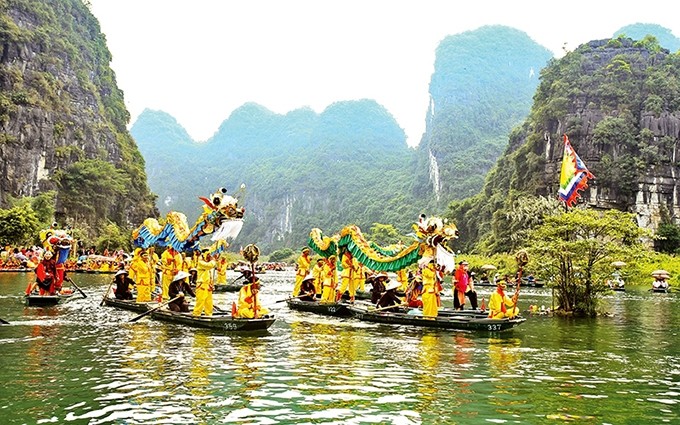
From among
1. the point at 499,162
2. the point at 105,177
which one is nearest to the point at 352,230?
the point at 105,177

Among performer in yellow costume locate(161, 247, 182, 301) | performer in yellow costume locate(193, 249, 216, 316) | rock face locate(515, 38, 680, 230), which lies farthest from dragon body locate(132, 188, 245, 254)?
rock face locate(515, 38, 680, 230)

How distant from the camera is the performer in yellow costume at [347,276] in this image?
1903 centimetres

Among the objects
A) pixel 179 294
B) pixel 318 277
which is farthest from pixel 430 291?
pixel 318 277

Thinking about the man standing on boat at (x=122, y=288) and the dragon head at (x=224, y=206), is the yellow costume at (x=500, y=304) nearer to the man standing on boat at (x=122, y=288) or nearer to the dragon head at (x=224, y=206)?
the dragon head at (x=224, y=206)

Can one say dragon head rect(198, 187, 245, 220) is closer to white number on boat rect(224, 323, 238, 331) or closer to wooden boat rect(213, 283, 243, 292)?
white number on boat rect(224, 323, 238, 331)

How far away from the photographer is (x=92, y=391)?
7840 mm

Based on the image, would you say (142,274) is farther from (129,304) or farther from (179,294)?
(179,294)

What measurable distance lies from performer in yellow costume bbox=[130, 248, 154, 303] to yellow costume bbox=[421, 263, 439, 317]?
8.39 m

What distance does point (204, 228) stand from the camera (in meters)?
15.8

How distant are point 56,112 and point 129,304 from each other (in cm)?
4376

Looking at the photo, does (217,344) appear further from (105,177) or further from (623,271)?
(105,177)

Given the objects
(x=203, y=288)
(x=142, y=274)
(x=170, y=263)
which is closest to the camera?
(x=203, y=288)

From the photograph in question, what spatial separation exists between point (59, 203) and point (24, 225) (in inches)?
619

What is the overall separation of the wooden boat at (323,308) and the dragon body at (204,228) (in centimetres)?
313
